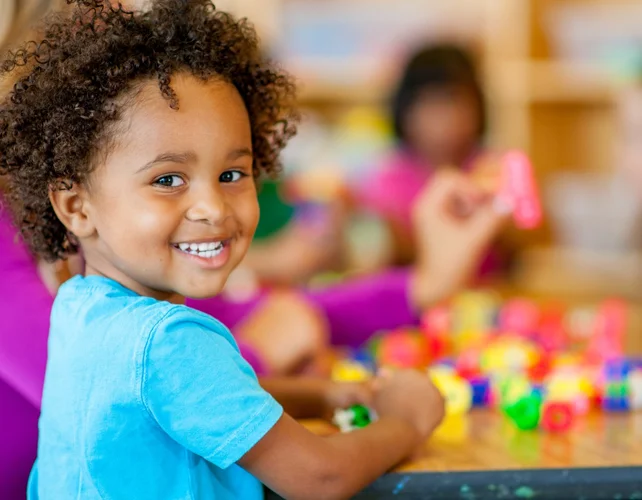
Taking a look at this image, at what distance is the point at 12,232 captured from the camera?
0.95m

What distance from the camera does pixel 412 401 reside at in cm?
84

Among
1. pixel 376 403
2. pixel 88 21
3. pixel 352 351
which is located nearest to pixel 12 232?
pixel 88 21

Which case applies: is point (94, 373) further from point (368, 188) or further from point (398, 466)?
point (368, 188)

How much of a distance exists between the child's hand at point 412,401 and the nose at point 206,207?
10.2 inches

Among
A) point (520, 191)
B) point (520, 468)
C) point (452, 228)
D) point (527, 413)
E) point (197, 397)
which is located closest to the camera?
point (197, 397)

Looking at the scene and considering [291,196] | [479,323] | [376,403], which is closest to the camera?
[376,403]

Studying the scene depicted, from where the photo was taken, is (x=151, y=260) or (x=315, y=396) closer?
(x=151, y=260)

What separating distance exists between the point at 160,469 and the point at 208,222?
0.19m

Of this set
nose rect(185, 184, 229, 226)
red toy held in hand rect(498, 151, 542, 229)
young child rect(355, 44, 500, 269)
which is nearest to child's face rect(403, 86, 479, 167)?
young child rect(355, 44, 500, 269)

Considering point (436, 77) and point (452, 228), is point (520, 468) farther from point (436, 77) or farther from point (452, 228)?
point (436, 77)

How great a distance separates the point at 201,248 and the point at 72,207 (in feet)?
0.39

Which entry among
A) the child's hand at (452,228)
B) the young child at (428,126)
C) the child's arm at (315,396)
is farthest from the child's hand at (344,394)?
the young child at (428,126)

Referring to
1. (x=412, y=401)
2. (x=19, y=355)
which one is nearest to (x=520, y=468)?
(x=412, y=401)

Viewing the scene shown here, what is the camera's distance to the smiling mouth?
2.35 ft
